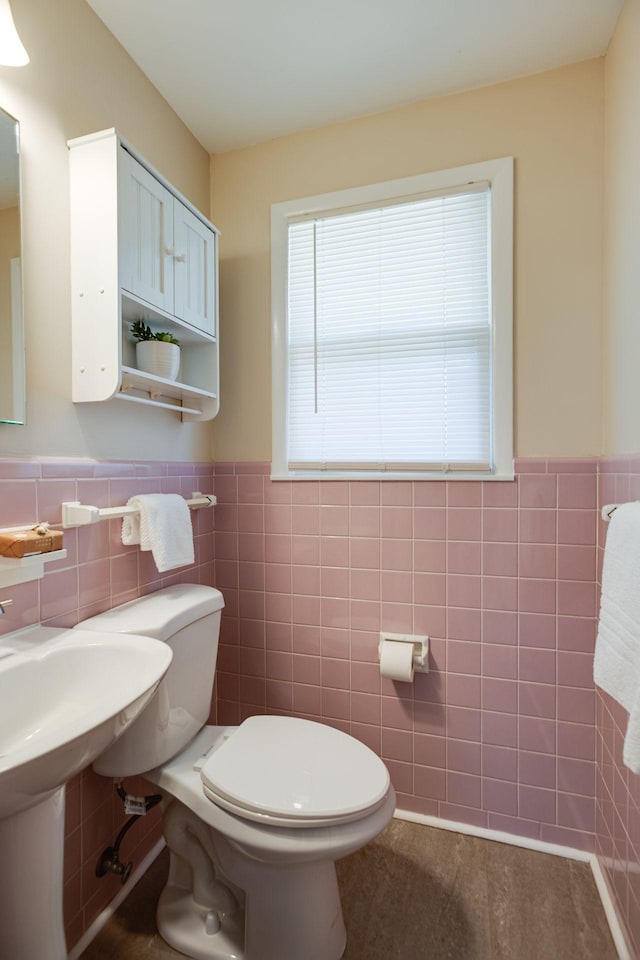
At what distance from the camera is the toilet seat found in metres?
1.04

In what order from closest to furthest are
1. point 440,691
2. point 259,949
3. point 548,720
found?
1. point 259,949
2. point 548,720
3. point 440,691

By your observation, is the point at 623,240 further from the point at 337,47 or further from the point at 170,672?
the point at 170,672

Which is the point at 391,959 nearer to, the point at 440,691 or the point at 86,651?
the point at 440,691

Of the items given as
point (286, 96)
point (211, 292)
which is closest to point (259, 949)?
point (211, 292)

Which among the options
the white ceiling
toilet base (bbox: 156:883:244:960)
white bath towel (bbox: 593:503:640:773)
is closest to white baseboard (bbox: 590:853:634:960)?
white bath towel (bbox: 593:503:640:773)

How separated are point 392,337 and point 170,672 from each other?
4.30 feet

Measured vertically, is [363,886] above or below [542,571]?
below

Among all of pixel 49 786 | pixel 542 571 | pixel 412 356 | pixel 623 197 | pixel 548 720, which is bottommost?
pixel 548 720

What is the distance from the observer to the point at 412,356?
1.66m

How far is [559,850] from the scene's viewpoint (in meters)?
1.50

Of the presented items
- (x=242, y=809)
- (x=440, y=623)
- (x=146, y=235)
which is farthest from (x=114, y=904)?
(x=146, y=235)

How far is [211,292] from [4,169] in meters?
0.68

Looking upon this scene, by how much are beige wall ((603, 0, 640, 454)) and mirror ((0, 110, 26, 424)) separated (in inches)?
59.2

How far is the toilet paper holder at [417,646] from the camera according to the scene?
1588mm
